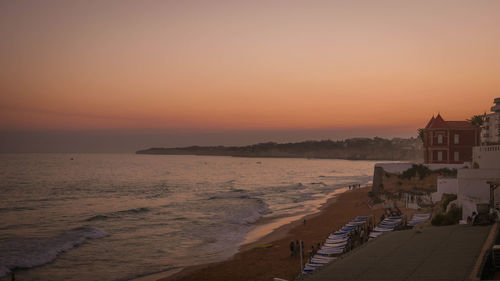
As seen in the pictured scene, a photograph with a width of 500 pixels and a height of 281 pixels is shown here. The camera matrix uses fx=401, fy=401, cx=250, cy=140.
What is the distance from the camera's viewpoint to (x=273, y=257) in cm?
2798

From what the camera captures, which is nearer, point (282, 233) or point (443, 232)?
point (443, 232)

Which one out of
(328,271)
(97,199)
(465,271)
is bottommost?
(97,199)

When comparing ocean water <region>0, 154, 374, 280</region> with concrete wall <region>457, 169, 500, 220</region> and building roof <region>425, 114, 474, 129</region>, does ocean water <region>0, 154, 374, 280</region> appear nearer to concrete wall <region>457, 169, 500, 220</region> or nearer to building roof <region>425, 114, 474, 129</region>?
concrete wall <region>457, 169, 500, 220</region>

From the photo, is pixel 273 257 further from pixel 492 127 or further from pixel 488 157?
pixel 492 127

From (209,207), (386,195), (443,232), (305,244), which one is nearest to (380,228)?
(305,244)

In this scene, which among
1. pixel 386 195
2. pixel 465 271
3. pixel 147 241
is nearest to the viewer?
pixel 465 271

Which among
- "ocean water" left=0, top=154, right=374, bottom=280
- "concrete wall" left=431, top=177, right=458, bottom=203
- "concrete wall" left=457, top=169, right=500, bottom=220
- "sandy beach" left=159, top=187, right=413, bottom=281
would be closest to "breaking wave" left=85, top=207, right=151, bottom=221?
"ocean water" left=0, top=154, right=374, bottom=280

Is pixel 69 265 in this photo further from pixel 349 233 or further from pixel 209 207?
pixel 209 207

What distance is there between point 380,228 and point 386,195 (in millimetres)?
26467

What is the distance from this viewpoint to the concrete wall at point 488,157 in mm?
27656

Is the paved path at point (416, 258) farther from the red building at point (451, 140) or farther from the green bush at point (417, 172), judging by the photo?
the red building at point (451, 140)

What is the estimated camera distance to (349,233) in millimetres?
26906

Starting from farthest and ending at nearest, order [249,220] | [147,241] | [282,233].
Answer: [249,220] < [282,233] < [147,241]

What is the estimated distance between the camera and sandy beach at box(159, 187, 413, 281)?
941 inches
